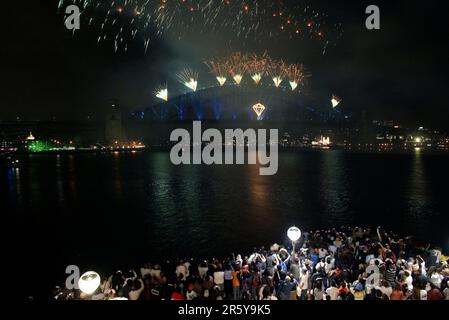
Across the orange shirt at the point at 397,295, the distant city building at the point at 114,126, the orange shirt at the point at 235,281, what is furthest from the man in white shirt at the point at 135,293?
the distant city building at the point at 114,126

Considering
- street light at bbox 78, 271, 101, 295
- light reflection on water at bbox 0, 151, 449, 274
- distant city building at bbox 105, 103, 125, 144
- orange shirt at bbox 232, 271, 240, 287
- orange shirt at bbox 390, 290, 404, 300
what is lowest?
light reflection on water at bbox 0, 151, 449, 274

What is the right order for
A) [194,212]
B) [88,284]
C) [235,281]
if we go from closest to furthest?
[88,284] → [235,281] → [194,212]

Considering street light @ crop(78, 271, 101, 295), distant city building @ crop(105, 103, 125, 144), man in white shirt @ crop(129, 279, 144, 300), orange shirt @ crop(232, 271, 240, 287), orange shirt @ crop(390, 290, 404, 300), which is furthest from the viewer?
distant city building @ crop(105, 103, 125, 144)

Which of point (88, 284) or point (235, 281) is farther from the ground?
point (88, 284)

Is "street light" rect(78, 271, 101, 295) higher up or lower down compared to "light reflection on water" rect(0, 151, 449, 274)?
higher up

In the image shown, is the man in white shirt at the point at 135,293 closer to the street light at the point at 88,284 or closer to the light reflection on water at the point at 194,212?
the street light at the point at 88,284

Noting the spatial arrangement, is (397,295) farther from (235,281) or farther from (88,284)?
(88,284)

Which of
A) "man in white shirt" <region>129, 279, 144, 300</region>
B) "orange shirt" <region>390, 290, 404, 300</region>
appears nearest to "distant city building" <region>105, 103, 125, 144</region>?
"man in white shirt" <region>129, 279, 144, 300</region>

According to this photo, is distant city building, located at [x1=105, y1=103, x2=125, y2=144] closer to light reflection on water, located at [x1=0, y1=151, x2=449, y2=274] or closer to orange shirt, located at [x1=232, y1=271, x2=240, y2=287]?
light reflection on water, located at [x1=0, y1=151, x2=449, y2=274]

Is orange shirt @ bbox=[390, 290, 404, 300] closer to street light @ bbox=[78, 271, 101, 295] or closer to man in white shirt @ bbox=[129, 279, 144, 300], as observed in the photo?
man in white shirt @ bbox=[129, 279, 144, 300]

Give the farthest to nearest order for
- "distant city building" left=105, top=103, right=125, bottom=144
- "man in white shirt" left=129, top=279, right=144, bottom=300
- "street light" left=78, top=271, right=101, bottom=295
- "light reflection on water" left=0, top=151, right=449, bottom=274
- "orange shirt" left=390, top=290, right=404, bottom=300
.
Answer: "distant city building" left=105, top=103, right=125, bottom=144
"light reflection on water" left=0, top=151, right=449, bottom=274
"man in white shirt" left=129, top=279, right=144, bottom=300
"street light" left=78, top=271, right=101, bottom=295
"orange shirt" left=390, top=290, right=404, bottom=300

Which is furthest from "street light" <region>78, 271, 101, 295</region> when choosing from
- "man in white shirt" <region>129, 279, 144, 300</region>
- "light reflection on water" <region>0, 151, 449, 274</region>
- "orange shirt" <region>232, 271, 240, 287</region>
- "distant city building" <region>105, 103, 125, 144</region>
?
"distant city building" <region>105, 103, 125, 144</region>

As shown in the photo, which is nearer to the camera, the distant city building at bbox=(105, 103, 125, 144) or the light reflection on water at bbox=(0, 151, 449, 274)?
the light reflection on water at bbox=(0, 151, 449, 274)

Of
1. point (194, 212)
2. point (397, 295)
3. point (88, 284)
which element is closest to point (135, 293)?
point (88, 284)
